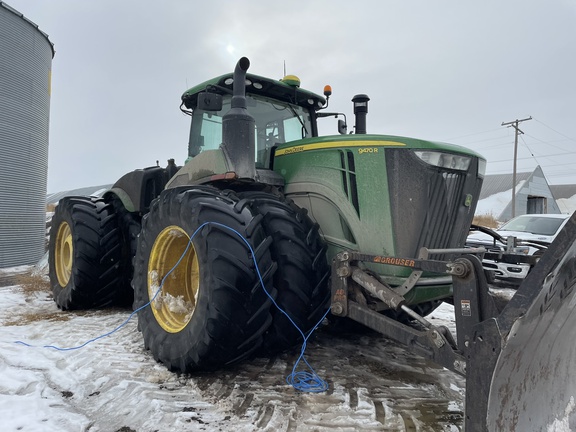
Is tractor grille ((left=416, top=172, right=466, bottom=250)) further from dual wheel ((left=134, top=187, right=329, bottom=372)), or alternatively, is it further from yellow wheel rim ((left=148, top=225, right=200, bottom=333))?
yellow wheel rim ((left=148, top=225, right=200, bottom=333))

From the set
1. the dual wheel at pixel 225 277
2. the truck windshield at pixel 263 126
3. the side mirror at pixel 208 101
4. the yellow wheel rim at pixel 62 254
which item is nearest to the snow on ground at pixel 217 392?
the dual wheel at pixel 225 277

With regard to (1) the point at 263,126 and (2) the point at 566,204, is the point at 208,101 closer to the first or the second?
(1) the point at 263,126

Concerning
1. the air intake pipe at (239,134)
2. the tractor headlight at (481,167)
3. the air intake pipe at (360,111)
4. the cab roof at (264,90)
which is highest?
the cab roof at (264,90)

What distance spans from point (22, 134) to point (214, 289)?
9.15 m

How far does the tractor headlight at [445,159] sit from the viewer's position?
2973 millimetres

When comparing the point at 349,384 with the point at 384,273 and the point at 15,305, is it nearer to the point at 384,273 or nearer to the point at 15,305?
the point at 384,273

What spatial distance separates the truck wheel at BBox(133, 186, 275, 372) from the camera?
2.86 m

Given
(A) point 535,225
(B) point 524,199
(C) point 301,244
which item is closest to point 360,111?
(C) point 301,244

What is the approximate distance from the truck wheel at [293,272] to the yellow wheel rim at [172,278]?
2.45ft

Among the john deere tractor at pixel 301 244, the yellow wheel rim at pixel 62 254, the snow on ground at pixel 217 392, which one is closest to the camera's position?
the snow on ground at pixel 217 392

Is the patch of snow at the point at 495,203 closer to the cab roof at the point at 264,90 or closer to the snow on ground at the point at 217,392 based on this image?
the cab roof at the point at 264,90

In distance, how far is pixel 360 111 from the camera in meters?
4.47

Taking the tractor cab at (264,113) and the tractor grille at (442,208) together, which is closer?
the tractor grille at (442,208)

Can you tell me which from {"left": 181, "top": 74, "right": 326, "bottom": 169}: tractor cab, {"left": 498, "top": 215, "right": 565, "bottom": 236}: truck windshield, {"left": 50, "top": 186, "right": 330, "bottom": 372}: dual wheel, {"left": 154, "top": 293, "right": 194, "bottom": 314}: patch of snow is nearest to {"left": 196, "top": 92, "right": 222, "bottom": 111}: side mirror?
{"left": 181, "top": 74, "right": 326, "bottom": 169}: tractor cab
